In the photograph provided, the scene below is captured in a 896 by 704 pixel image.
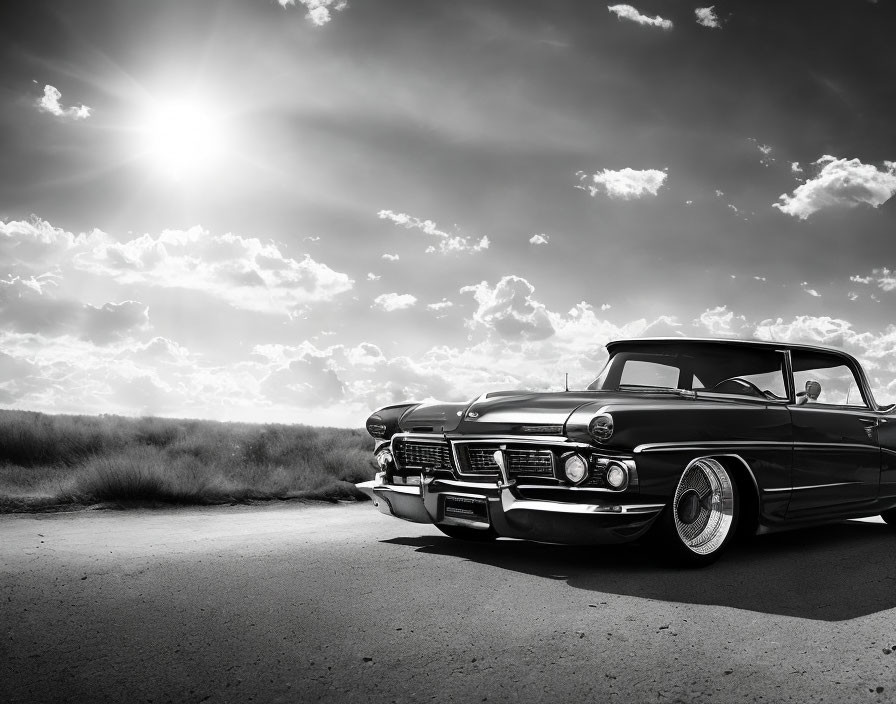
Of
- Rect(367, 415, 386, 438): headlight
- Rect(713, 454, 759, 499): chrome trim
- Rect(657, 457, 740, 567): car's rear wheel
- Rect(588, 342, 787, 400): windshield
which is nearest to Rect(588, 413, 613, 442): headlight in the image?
Rect(657, 457, 740, 567): car's rear wheel

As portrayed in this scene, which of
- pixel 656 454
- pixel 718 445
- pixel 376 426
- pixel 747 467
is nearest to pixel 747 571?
pixel 747 467

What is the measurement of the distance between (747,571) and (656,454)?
42.1 inches

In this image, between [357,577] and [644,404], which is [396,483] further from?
[644,404]

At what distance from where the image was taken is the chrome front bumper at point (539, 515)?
451 centimetres

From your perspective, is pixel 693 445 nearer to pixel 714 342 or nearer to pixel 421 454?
pixel 714 342

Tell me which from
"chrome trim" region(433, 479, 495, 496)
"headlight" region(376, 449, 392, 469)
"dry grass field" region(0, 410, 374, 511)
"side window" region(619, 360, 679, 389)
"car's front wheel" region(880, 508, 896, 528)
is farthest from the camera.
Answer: "dry grass field" region(0, 410, 374, 511)

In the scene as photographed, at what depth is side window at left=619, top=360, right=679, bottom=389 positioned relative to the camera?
6172 millimetres

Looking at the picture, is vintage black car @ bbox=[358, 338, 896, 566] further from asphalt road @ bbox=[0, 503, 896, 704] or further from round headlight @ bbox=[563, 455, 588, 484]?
asphalt road @ bbox=[0, 503, 896, 704]

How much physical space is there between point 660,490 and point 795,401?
2.03 metres

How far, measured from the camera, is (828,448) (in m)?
6.00

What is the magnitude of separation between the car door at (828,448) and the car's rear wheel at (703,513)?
0.73 m

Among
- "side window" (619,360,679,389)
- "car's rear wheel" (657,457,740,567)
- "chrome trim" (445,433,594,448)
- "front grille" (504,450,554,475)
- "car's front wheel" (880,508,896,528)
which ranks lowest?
"car's front wheel" (880,508,896,528)

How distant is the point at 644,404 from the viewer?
4.86m

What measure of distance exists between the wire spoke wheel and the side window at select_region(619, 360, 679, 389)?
1.17 metres
